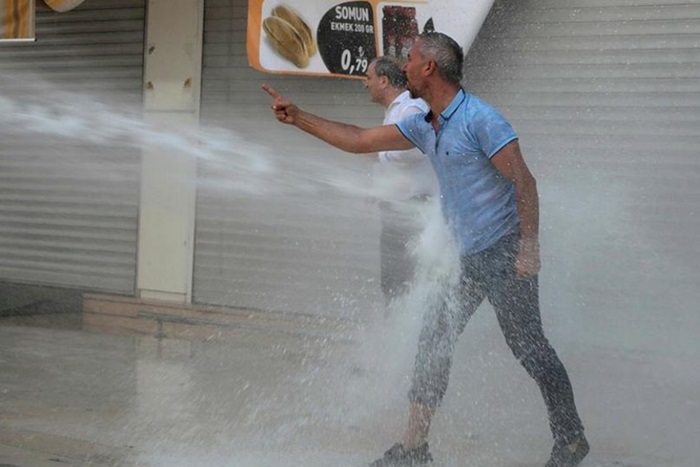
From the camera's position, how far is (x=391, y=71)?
20.9ft

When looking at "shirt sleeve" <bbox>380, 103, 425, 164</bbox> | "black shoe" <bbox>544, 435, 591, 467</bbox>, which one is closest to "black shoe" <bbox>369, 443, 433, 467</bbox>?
"black shoe" <bbox>544, 435, 591, 467</bbox>

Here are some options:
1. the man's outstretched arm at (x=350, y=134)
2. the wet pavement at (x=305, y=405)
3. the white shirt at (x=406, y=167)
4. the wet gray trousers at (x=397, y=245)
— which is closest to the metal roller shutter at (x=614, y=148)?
A: the wet pavement at (x=305, y=405)

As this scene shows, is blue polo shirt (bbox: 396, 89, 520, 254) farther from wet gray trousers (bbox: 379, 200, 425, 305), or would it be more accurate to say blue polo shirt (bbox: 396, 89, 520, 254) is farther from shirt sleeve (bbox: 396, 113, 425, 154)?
wet gray trousers (bbox: 379, 200, 425, 305)

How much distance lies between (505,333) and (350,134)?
1.13 m

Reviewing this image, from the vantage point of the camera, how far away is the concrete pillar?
8.91m

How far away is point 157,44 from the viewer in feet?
29.7

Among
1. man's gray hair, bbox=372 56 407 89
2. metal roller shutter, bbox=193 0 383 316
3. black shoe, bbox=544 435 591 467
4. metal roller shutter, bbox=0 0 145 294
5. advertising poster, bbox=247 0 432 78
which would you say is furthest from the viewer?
metal roller shutter, bbox=0 0 145 294

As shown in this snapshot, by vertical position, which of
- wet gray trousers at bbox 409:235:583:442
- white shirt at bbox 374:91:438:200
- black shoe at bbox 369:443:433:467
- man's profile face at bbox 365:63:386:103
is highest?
man's profile face at bbox 365:63:386:103

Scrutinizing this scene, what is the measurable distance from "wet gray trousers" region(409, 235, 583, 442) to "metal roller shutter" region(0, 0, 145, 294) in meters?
4.71

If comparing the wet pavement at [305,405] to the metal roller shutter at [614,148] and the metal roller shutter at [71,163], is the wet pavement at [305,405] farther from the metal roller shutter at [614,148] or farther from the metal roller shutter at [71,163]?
the metal roller shutter at [71,163]

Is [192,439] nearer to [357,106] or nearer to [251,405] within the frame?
[251,405]

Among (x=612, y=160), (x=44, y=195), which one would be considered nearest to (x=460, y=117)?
(x=612, y=160)

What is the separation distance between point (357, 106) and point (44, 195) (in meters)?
3.10

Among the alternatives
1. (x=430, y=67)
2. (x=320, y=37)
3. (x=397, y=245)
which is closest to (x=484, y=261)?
(x=430, y=67)
